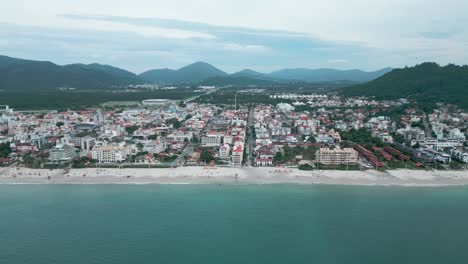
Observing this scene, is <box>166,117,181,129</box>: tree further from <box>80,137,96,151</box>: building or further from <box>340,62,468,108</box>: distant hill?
<box>340,62,468,108</box>: distant hill

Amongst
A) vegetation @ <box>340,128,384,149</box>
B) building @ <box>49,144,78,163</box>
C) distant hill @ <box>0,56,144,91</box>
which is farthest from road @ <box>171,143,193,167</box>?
distant hill @ <box>0,56,144,91</box>

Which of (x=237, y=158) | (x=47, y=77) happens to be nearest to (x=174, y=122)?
(x=237, y=158)

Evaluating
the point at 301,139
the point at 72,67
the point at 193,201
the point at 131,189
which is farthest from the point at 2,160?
the point at 72,67

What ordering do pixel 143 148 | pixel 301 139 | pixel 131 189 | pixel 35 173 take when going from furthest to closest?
pixel 301 139, pixel 143 148, pixel 35 173, pixel 131 189

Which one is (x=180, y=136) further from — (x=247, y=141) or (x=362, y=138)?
(x=362, y=138)

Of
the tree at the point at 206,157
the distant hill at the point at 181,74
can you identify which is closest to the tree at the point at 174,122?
the tree at the point at 206,157

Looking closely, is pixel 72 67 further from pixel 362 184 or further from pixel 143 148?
pixel 362 184
